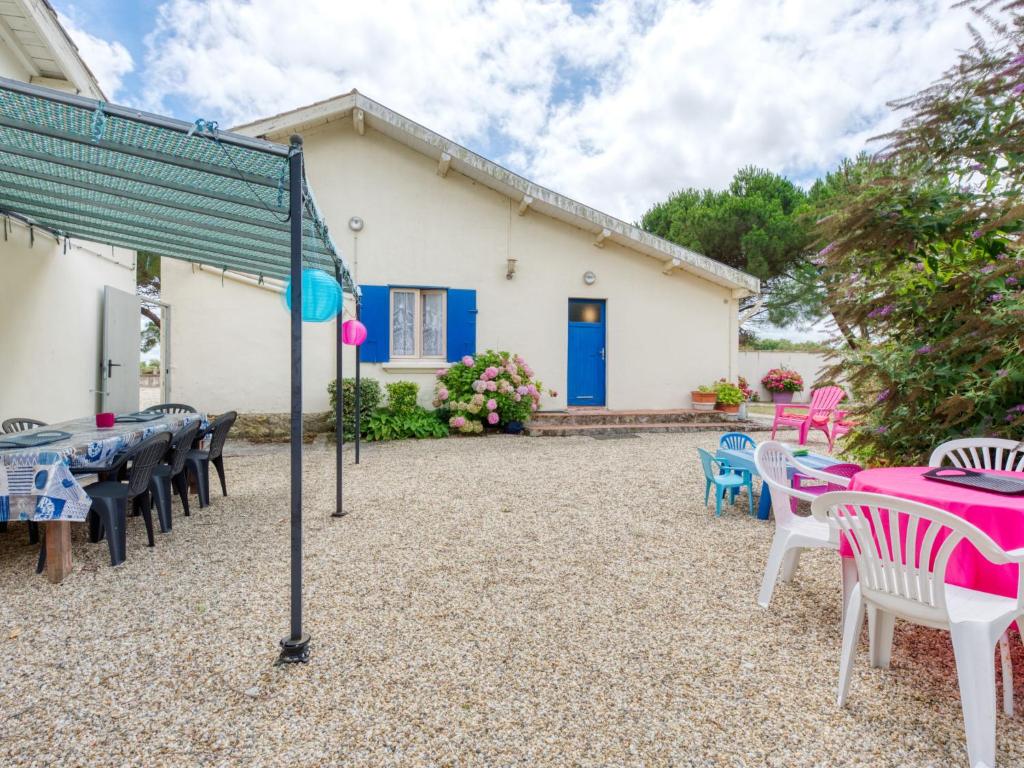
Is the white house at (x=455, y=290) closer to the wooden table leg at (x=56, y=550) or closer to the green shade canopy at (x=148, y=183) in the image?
the green shade canopy at (x=148, y=183)

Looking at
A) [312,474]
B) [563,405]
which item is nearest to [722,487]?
A: [312,474]

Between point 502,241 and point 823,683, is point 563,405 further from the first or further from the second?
point 823,683

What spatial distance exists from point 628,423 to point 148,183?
7434 millimetres

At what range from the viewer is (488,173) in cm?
837

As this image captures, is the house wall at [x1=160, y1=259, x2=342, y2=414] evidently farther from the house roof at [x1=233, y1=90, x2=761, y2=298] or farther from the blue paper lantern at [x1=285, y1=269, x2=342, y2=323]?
the blue paper lantern at [x1=285, y1=269, x2=342, y2=323]

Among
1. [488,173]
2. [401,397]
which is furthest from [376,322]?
[488,173]

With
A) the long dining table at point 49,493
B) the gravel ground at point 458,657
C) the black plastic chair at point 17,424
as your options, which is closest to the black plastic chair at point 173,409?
the black plastic chair at point 17,424

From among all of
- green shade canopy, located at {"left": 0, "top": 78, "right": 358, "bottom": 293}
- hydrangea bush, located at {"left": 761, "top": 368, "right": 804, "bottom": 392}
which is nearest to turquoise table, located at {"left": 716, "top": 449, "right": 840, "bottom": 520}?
green shade canopy, located at {"left": 0, "top": 78, "right": 358, "bottom": 293}

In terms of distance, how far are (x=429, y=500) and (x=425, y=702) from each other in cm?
276

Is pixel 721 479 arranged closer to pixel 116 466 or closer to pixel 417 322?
pixel 116 466

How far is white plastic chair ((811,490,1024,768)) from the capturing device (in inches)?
58.3

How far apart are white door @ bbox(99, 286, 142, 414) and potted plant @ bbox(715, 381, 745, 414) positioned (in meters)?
9.11

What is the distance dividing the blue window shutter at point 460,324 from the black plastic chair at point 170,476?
463 cm

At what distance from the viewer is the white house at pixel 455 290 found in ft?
26.0
